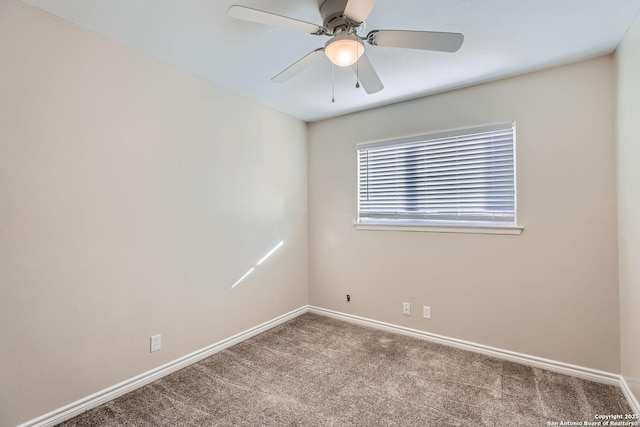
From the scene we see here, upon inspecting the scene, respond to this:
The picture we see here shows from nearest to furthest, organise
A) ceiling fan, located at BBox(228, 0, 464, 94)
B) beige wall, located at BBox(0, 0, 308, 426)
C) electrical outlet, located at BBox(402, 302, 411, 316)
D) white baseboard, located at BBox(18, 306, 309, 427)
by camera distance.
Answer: ceiling fan, located at BBox(228, 0, 464, 94), beige wall, located at BBox(0, 0, 308, 426), white baseboard, located at BBox(18, 306, 309, 427), electrical outlet, located at BBox(402, 302, 411, 316)

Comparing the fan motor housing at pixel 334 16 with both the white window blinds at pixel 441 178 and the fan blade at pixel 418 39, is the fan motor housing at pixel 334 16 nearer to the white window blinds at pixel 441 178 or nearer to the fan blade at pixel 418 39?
the fan blade at pixel 418 39

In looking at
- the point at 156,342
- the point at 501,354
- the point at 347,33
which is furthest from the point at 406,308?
the point at 347,33

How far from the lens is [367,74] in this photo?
1870 mm

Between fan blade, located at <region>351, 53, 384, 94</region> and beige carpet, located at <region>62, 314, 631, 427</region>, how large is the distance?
2.11 m

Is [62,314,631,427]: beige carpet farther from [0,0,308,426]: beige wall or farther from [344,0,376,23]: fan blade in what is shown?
[344,0,376,23]: fan blade

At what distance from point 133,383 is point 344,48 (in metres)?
2.59

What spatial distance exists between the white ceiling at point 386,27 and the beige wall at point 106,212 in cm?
25

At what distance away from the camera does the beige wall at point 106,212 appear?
167 cm

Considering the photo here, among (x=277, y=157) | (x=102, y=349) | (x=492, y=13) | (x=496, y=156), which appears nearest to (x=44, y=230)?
(x=102, y=349)

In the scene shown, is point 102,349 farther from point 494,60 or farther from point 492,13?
point 494,60

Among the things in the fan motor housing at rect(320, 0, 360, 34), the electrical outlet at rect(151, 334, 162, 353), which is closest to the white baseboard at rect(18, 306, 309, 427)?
the electrical outlet at rect(151, 334, 162, 353)

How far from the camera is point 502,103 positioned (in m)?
2.56

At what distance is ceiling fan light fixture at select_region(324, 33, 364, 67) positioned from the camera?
147 cm

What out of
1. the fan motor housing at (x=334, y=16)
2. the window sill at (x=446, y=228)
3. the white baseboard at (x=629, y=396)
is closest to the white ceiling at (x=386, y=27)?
the fan motor housing at (x=334, y=16)
